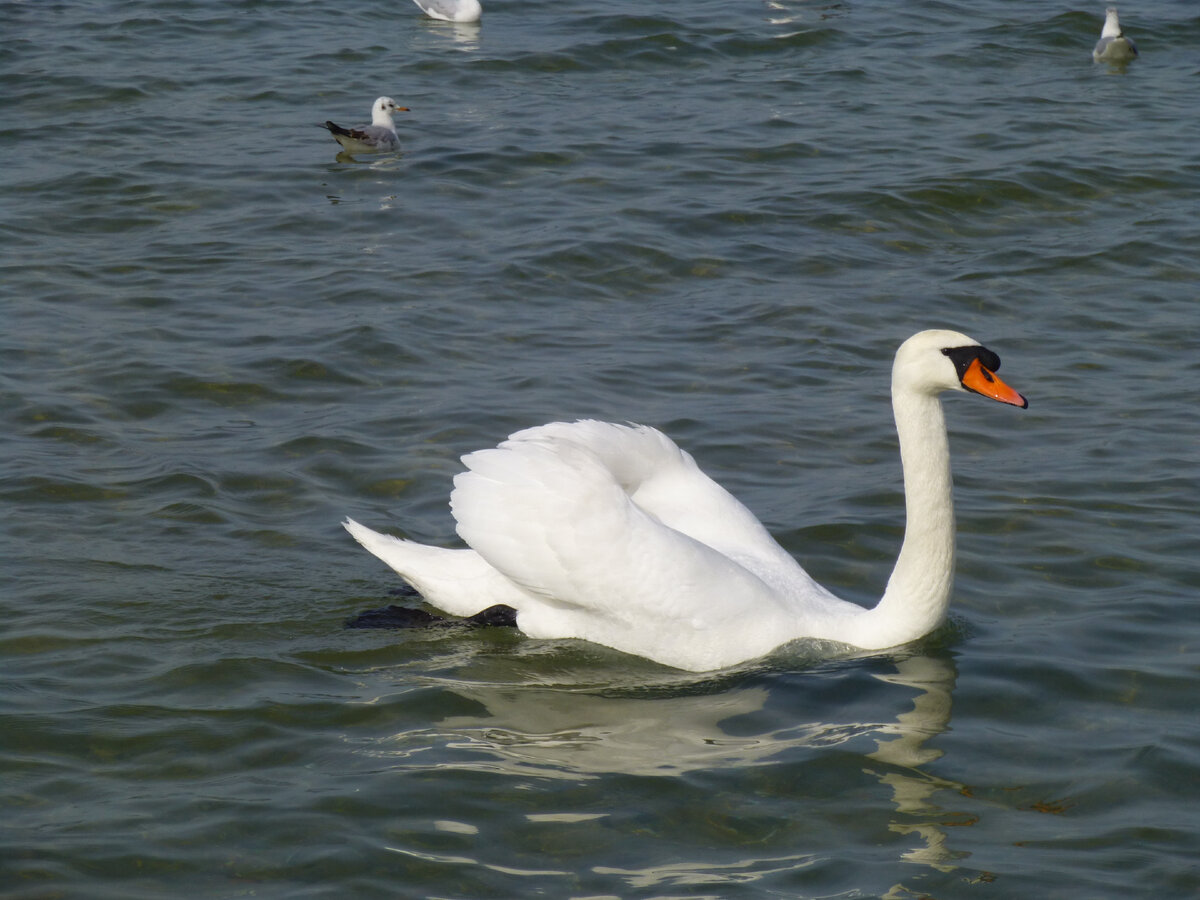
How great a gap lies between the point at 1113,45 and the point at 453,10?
699cm

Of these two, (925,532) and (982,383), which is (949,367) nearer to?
(982,383)

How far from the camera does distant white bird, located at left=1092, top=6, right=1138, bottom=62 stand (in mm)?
15641

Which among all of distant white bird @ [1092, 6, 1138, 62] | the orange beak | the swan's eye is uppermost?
distant white bird @ [1092, 6, 1138, 62]

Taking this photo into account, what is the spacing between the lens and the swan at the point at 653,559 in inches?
217

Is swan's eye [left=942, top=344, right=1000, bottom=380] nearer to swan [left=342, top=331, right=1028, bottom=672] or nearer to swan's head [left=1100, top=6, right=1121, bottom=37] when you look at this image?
swan [left=342, top=331, right=1028, bottom=672]

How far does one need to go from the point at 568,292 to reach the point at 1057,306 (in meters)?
3.04

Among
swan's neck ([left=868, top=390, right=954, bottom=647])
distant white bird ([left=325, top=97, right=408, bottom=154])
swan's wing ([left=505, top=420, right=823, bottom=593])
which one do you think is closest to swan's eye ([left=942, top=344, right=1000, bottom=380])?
swan's neck ([left=868, top=390, right=954, bottom=647])

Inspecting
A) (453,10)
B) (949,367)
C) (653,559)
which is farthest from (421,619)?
(453,10)

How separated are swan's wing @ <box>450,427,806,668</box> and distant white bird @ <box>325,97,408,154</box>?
302 inches

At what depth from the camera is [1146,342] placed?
916 cm

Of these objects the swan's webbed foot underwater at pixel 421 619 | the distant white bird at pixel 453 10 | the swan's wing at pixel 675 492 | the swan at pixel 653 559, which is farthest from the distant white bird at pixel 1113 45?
the swan's webbed foot underwater at pixel 421 619

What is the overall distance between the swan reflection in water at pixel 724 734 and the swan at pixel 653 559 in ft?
0.55

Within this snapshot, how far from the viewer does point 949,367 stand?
5570 millimetres

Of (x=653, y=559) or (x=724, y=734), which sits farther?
(x=653, y=559)
